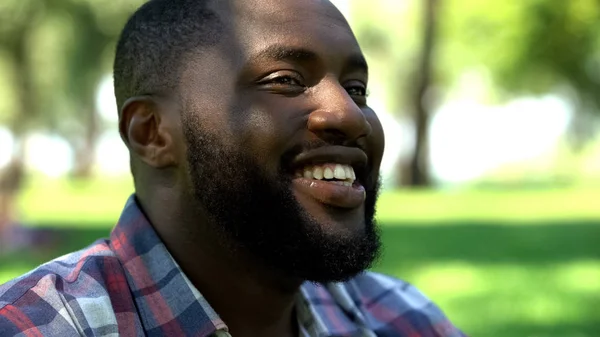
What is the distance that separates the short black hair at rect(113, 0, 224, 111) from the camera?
8.95 ft

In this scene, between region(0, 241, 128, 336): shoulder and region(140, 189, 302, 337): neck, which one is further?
region(140, 189, 302, 337): neck

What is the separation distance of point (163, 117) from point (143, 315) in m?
0.64

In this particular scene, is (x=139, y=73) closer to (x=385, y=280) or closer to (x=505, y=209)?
(x=385, y=280)

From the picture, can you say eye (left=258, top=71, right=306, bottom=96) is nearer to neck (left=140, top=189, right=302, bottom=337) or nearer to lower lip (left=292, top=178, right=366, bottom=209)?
lower lip (left=292, top=178, right=366, bottom=209)

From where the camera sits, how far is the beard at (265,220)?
2.50m

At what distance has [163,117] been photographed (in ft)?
8.95

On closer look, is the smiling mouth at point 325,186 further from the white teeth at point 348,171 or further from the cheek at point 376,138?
the cheek at point 376,138

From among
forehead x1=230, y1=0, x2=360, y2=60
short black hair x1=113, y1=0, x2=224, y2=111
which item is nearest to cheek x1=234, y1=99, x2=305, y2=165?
forehead x1=230, y1=0, x2=360, y2=60

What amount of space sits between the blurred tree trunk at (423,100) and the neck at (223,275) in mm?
17757

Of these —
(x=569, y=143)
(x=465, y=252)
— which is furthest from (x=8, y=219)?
(x=569, y=143)

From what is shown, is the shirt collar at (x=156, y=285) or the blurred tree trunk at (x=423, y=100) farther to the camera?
the blurred tree trunk at (x=423, y=100)

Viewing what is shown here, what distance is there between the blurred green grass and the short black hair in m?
3.33

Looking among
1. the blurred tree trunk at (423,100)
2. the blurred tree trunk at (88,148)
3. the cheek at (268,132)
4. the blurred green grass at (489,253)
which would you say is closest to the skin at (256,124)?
the cheek at (268,132)

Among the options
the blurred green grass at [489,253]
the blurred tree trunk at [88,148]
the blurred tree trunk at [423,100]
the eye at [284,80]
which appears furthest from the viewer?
the blurred tree trunk at [88,148]
